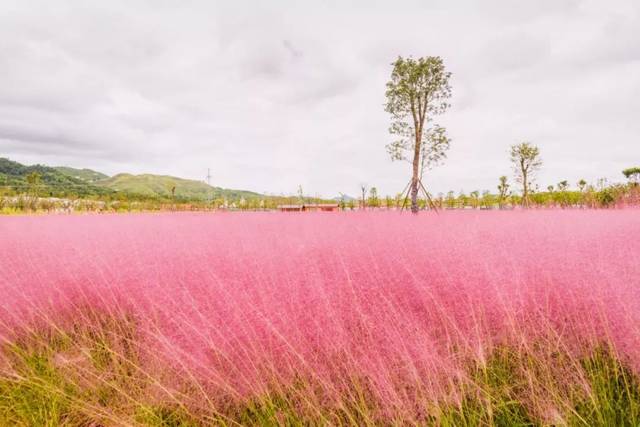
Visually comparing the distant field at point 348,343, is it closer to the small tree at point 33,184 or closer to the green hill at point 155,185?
the small tree at point 33,184

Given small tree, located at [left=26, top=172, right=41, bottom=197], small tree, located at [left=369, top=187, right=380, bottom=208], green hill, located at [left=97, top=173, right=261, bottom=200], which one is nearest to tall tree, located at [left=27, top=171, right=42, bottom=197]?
small tree, located at [left=26, top=172, right=41, bottom=197]

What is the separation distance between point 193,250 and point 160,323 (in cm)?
131

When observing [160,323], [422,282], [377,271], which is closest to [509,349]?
[422,282]

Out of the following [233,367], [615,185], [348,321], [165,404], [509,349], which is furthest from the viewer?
[615,185]

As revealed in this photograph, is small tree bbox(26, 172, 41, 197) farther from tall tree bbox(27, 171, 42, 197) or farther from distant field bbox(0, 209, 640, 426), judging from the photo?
distant field bbox(0, 209, 640, 426)

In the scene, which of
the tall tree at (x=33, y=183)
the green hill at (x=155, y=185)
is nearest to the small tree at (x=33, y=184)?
the tall tree at (x=33, y=183)

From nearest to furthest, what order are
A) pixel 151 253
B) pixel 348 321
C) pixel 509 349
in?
pixel 348 321 → pixel 509 349 → pixel 151 253

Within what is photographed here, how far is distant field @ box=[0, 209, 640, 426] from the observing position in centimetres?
148

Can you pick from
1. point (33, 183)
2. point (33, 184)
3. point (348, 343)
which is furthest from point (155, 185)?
point (348, 343)

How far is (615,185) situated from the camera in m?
21.3

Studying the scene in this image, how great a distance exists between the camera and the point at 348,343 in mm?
1585

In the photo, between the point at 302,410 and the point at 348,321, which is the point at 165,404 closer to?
the point at 302,410

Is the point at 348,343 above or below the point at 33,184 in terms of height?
below

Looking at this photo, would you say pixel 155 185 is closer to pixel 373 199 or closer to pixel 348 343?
pixel 373 199
